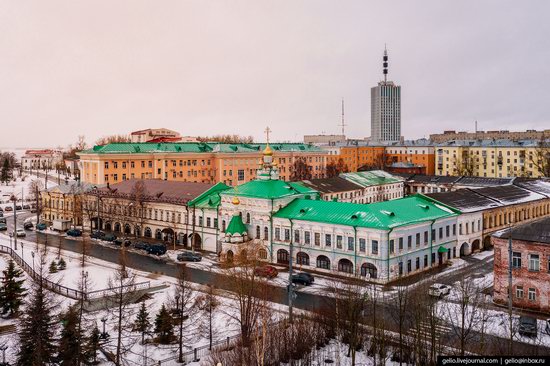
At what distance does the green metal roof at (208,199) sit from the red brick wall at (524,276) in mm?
29720

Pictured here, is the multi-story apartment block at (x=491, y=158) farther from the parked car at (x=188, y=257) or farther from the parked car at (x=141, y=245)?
the parked car at (x=188, y=257)

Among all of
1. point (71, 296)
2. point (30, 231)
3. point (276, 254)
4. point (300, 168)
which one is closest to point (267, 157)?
point (276, 254)

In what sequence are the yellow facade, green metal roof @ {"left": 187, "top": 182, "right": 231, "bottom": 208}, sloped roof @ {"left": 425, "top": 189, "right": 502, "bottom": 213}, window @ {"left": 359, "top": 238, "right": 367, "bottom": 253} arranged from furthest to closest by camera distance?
1. the yellow facade
2. green metal roof @ {"left": 187, "top": 182, "right": 231, "bottom": 208}
3. sloped roof @ {"left": 425, "top": 189, "right": 502, "bottom": 213}
4. window @ {"left": 359, "top": 238, "right": 367, "bottom": 253}

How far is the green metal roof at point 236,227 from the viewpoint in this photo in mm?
51000

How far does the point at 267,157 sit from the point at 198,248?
12836mm

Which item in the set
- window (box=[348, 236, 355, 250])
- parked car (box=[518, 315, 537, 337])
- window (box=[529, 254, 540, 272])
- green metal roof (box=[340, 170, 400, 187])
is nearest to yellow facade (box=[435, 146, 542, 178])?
green metal roof (box=[340, 170, 400, 187])

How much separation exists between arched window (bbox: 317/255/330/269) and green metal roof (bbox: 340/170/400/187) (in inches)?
1646

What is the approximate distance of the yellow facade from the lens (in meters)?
116

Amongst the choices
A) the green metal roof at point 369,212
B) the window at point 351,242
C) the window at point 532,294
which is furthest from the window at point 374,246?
the window at point 532,294

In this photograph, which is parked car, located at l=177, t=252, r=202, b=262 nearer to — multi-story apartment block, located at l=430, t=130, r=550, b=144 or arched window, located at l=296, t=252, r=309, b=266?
arched window, located at l=296, t=252, r=309, b=266

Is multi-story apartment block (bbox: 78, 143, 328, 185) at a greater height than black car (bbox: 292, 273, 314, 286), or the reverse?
multi-story apartment block (bbox: 78, 143, 328, 185)

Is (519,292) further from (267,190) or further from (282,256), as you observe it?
(267,190)

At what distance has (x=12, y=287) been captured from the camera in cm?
3525

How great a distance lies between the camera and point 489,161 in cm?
12219
